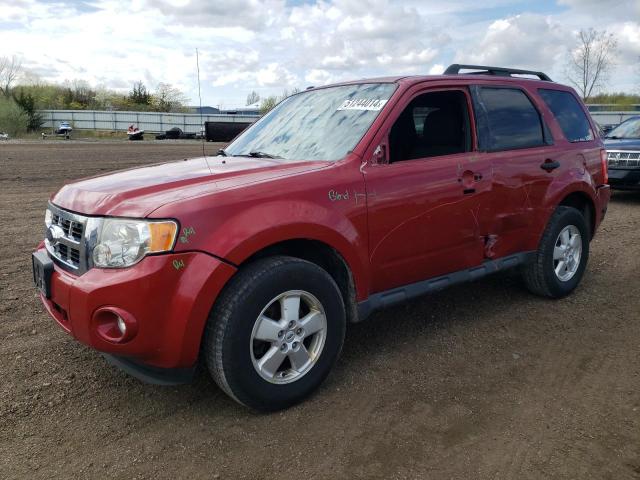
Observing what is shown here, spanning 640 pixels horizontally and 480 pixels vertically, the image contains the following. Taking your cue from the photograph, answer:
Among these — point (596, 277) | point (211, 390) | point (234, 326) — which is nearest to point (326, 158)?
point (234, 326)

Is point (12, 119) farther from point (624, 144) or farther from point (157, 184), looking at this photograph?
point (157, 184)

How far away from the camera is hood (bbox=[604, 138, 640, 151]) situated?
10.3 m

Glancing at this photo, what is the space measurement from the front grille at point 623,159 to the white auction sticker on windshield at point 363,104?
830 cm

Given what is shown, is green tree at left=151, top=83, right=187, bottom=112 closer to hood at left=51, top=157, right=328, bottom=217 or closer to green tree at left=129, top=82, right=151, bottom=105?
green tree at left=129, top=82, right=151, bottom=105

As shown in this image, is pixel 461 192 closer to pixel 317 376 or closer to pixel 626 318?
pixel 317 376

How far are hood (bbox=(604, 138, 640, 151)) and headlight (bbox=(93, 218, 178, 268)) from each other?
979 cm

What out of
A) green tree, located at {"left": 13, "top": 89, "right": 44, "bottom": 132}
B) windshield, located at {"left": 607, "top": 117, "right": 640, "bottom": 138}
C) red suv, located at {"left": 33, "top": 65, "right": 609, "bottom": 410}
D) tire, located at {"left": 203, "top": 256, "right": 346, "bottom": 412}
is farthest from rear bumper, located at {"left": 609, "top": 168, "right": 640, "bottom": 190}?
green tree, located at {"left": 13, "top": 89, "right": 44, "bottom": 132}

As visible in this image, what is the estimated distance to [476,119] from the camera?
4.17m

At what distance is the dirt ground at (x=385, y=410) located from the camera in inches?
105

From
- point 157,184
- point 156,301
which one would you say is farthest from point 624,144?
point 156,301

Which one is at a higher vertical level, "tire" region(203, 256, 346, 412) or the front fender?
the front fender

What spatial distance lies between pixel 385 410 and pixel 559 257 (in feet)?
8.61

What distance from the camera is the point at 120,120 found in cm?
5312

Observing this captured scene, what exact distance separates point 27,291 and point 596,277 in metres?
5.52
